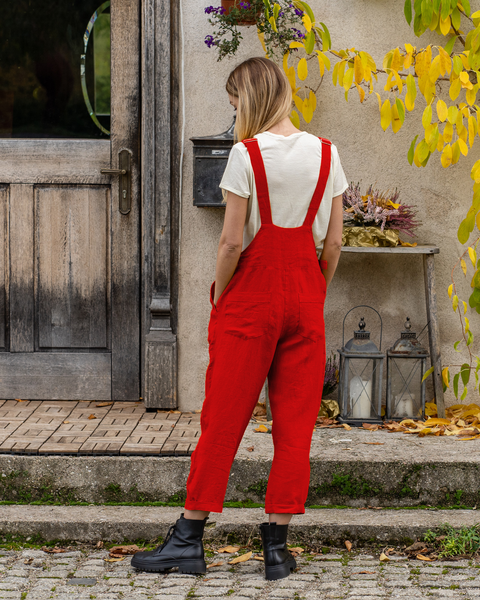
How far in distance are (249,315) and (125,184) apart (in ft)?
6.19

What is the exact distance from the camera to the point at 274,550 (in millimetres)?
2551

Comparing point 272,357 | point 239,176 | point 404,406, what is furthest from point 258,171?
point 404,406

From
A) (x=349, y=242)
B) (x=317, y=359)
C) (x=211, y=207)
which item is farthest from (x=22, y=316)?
(x=317, y=359)

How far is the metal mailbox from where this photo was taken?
3807 mm

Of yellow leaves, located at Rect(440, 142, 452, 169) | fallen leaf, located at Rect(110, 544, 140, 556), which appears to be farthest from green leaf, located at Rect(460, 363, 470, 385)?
fallen leaf, located at Rect(110, 544, 140, 556)

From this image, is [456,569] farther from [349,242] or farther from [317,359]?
[349,242]

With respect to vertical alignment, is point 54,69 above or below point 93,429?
above

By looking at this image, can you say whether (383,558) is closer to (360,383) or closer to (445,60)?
(360,383)

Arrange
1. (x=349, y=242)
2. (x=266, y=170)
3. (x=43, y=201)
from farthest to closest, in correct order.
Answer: (x=43, y=201) < (x=349, y=242) < (x=266, y=170)

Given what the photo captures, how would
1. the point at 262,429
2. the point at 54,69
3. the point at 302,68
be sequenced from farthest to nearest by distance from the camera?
the point at 54,69, the point at 262,429, the point at 302,68

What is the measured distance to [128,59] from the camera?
4.03 m

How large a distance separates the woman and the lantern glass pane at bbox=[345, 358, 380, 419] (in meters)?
1.30

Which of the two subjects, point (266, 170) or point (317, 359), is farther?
point (317, 359)

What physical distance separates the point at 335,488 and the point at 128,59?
97.8 inches
